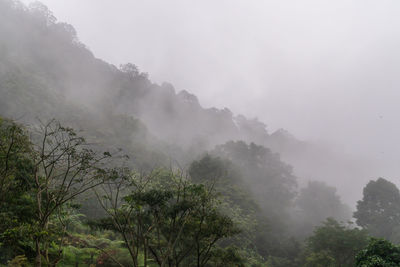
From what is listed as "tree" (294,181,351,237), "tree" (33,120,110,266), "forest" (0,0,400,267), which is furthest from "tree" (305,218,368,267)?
"tree" (294,181,351,237)

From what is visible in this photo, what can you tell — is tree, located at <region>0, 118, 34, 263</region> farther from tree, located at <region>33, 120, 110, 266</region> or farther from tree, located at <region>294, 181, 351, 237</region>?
tree, located at <region>294, 181, 351, 237</region>

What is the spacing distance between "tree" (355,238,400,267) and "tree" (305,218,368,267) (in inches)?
334

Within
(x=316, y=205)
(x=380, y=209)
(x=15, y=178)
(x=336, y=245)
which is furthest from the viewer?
(x=316, y=205)

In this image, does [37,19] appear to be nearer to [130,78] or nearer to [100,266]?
[130,78]

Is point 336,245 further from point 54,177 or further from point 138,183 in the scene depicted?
point 54,177

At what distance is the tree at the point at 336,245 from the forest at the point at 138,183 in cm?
9

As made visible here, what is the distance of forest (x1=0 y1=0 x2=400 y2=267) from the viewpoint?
8.43m

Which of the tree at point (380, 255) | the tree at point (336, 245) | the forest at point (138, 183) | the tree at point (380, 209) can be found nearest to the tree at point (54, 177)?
the forest at point (138, 183)

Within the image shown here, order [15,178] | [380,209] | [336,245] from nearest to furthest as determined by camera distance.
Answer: [15,178], [336,245], [380,209]

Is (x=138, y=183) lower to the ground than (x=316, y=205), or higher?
lower

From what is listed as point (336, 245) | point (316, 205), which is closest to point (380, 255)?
point (336, 245)

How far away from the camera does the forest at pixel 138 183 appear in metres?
8.43

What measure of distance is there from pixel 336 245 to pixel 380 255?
1022cm

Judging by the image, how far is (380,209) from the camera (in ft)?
116
